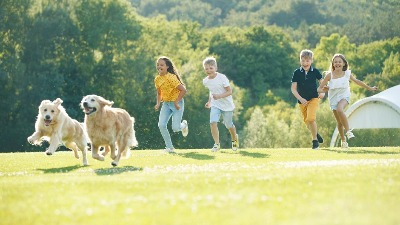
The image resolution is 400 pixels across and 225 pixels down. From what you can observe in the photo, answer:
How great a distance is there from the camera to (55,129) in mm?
16734

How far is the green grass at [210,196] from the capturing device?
803 centimetres

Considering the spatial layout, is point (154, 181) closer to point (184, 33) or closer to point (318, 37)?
point (184, 33)

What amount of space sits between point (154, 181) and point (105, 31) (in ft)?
174

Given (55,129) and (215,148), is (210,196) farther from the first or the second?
(215,148)

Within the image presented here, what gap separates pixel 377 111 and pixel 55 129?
34.5 meters

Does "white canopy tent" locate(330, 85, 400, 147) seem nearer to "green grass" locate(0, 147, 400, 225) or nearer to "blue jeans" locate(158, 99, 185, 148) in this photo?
"blue jeans" locate(158, 99, 185, 148)

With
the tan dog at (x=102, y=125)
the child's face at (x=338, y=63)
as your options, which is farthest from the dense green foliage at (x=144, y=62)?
the tan dog at (x=102, y=125)

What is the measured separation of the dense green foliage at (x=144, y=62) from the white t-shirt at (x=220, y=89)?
33.2 meters

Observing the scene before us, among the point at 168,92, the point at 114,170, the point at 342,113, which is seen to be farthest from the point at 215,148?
the point at 114,170

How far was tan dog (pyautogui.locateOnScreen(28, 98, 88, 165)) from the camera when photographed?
16562 mm

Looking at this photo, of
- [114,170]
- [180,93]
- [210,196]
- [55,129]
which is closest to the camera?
[210,196]

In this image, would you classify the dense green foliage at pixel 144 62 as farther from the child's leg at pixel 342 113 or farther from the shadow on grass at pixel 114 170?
the shadow on grass at pixel 114 170

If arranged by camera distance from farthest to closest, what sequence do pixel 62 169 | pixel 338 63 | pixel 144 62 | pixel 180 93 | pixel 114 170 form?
pixel 144 62 < pixel 180 93 < pixel 338 63 < pixel 62 169 < pixel 114 170

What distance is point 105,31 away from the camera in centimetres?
6369
